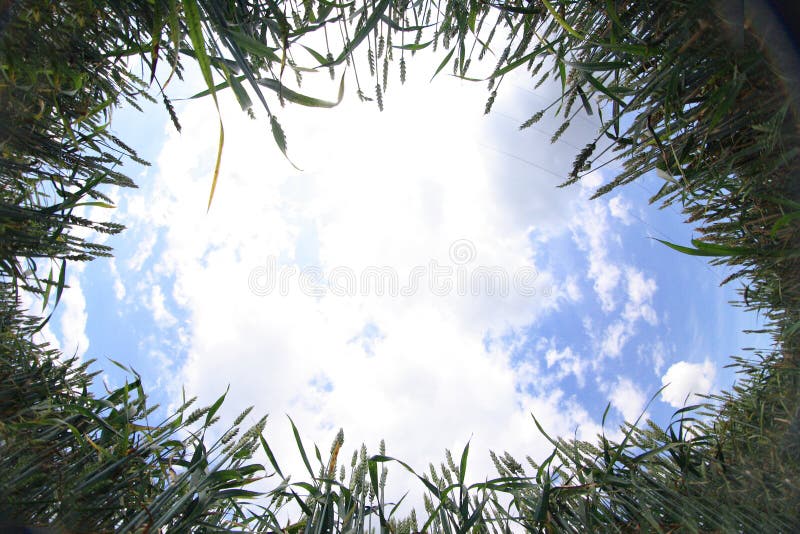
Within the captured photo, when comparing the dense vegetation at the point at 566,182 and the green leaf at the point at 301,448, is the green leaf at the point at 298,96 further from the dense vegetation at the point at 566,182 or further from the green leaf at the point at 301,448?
the green leaf at the point at 301,448

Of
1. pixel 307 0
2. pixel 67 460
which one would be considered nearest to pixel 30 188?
pixel 67 460

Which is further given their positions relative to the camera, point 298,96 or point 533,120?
point 533,120

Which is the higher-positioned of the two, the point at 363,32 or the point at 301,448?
the point at 363,32

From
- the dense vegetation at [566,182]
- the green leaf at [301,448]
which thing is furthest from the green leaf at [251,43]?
the green leaf at [301,448]

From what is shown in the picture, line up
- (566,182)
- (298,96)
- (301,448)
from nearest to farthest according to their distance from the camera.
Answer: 1. (298,96)
2. (301,448)
3. (566,182)

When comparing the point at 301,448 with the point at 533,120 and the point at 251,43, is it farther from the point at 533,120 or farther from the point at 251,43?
the point at 533,120

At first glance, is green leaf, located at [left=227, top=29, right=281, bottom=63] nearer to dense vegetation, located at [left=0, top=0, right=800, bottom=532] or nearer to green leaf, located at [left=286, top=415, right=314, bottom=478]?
dense vegetation, located at [left=0, top=0, right=800, bottom=532]

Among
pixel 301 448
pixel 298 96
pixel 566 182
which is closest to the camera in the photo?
pixel 298 96

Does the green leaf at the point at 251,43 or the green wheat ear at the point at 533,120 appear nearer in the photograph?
the green leaf at the point at 251,43

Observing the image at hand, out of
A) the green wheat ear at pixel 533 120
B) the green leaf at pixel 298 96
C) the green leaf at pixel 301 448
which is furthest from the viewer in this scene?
the green wheat ear at pixel 533 120

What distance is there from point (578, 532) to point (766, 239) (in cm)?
77

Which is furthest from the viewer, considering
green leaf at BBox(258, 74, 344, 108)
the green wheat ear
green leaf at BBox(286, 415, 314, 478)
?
the green wheat ear

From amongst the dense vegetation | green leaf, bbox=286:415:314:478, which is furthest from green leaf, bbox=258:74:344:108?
green leaf, bbox=286:415:314:478

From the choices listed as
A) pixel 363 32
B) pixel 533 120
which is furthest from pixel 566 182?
pixel 363 32
